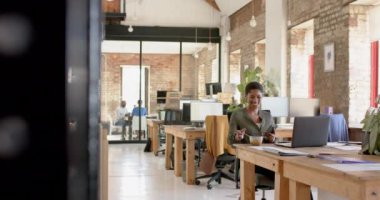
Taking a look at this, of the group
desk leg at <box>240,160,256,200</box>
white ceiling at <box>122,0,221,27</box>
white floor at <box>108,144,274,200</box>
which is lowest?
white floor at <box>108,144,274,200</box>

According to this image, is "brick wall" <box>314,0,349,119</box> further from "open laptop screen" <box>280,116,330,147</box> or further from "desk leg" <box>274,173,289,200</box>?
"desk leg" <box>274,173,289,200</box>

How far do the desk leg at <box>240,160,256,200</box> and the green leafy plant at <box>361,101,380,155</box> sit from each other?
94cm

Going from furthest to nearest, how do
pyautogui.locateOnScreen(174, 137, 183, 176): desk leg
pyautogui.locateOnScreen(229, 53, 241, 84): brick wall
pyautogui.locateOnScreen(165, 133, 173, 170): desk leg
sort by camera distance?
pyautogui.locateOnScreen(229, 53, 241, 84): brick wall
pyautogui.locateOnScreen(165, 133, 173, 170): desk leg
pyautogui.locateOnScreen(174, 137, 183, 176): desk leg

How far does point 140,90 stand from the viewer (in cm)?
1267

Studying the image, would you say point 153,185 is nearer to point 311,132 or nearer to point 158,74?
point 311,132

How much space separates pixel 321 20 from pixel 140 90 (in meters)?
6.57

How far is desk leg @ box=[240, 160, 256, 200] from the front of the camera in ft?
11.6

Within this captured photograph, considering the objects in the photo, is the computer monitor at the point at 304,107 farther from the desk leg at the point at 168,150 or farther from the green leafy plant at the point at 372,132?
the green leafy plant at the point at 372,132

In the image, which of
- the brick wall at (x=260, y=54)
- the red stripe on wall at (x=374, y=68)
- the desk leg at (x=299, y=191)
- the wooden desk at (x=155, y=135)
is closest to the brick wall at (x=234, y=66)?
the brick wall at (x=260, y=54)

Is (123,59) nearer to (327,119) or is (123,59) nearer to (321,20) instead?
(321,20)

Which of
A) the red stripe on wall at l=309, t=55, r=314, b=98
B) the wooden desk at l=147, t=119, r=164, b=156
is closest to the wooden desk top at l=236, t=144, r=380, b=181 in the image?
the red stripe on wall at l=309, t=55, r=314, b=98

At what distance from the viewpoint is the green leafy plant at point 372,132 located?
2656 millimetres

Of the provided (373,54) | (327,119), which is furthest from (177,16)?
(327,119)

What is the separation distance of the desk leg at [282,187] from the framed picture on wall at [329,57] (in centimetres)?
418
